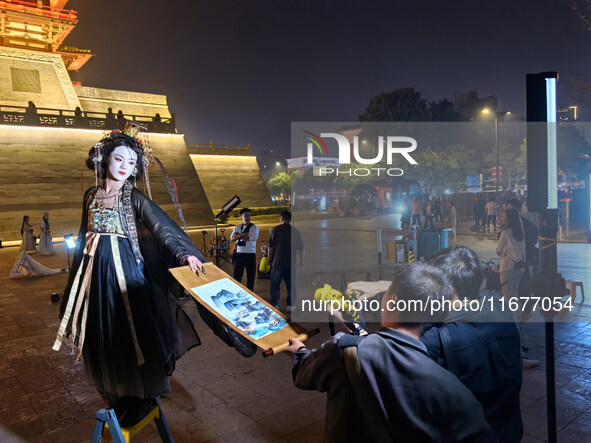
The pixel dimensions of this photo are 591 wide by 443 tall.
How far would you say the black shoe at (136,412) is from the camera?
8.97 feet

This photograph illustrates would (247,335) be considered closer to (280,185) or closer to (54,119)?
(54,119)

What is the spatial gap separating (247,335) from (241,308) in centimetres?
24

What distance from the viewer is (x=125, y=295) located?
106 inches

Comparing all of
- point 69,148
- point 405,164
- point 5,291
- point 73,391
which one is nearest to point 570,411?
point 73,391

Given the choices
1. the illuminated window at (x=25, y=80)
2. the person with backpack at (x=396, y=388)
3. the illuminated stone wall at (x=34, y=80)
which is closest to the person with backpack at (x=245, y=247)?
the person with backpack at (x=396, y=388)

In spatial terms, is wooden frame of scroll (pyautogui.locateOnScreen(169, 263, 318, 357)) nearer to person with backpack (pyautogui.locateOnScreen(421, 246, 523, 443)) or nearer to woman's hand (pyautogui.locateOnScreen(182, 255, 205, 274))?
woman's hand (pyautogui.locateOnScreen(182, 255, 205, 274))

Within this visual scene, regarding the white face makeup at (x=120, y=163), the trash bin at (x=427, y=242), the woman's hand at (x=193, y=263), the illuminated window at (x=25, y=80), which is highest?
the illuminated window at (x=25, y=80)

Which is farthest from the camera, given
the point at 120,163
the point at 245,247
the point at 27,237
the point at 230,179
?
the point at 230,179

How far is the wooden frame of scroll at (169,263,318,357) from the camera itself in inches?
76.6

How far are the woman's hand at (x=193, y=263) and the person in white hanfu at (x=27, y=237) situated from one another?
1594 centimetres

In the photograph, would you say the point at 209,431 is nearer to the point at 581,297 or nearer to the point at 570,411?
the point at 570,411

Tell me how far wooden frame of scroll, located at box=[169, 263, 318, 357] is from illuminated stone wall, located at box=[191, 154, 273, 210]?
102 feet

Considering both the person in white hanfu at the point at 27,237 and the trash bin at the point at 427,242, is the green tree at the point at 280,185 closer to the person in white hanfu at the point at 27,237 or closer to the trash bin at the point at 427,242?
the person in white hanfu at the point at 27,237

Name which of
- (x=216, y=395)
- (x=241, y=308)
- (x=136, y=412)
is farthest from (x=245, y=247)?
(x=241, y=308)
